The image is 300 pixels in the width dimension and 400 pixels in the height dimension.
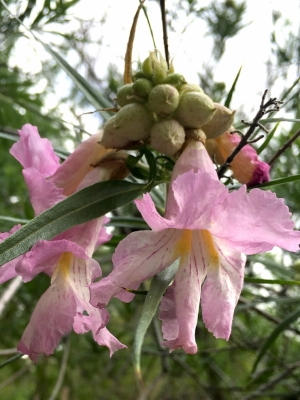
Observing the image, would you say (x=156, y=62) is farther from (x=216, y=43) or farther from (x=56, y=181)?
(x=216, y=43)

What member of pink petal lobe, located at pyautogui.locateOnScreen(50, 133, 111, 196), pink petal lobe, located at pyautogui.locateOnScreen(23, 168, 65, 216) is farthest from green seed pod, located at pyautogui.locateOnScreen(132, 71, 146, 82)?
pink petal lobe, located at pyautogui.locateOnScreen(23, 168, 65, 216)

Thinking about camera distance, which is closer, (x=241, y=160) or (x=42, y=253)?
(x=42, y=253)

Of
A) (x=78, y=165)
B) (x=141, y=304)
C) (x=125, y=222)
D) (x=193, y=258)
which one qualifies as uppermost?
(x=78, y=165)

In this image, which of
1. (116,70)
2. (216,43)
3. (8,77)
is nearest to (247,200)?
(8,77)

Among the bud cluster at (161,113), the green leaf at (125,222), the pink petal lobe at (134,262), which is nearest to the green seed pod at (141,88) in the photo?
the bud cluster at (161,113)

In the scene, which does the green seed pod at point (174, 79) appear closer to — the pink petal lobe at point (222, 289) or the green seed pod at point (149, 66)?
the green seed pod at point (149, 66)

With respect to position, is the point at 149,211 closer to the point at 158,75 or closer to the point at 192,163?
the point at 192,163

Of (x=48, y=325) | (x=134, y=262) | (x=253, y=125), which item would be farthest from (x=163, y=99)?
(x=48, y=325)
